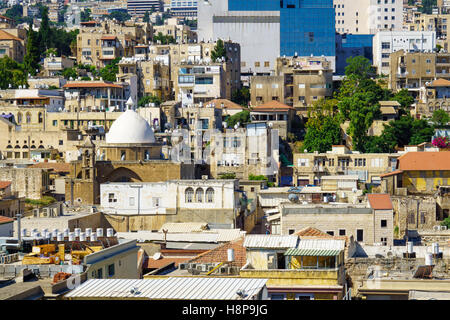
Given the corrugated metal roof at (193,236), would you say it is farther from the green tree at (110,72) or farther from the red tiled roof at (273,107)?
the green tree at (110,72)

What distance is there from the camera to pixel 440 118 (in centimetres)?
8200

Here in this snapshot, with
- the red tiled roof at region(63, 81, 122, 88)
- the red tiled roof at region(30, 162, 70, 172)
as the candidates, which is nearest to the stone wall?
the red tiled roof at region(30, 162, 70, 172)

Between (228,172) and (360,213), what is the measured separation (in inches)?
1149

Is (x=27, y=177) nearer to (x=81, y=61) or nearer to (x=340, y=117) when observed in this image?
(x=340, y=117)

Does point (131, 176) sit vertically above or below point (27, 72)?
below

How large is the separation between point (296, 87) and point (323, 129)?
524 inches

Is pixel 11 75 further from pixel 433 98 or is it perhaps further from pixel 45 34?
pixel 433 98

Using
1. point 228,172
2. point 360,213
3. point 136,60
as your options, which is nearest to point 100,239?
point 360,213

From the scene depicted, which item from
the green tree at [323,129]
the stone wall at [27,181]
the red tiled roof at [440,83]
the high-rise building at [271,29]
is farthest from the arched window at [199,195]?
the high-rise building at [271,29]

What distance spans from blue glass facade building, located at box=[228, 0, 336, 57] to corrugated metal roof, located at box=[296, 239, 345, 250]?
86940 millimetres

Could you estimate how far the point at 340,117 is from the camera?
7994 centimetres

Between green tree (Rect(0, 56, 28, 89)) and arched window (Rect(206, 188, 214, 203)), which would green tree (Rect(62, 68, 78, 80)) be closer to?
green tree (Rect(0, 56, 28, 89))

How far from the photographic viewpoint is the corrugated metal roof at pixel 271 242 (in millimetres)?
26922

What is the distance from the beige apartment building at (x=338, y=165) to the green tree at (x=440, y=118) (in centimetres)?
1092
